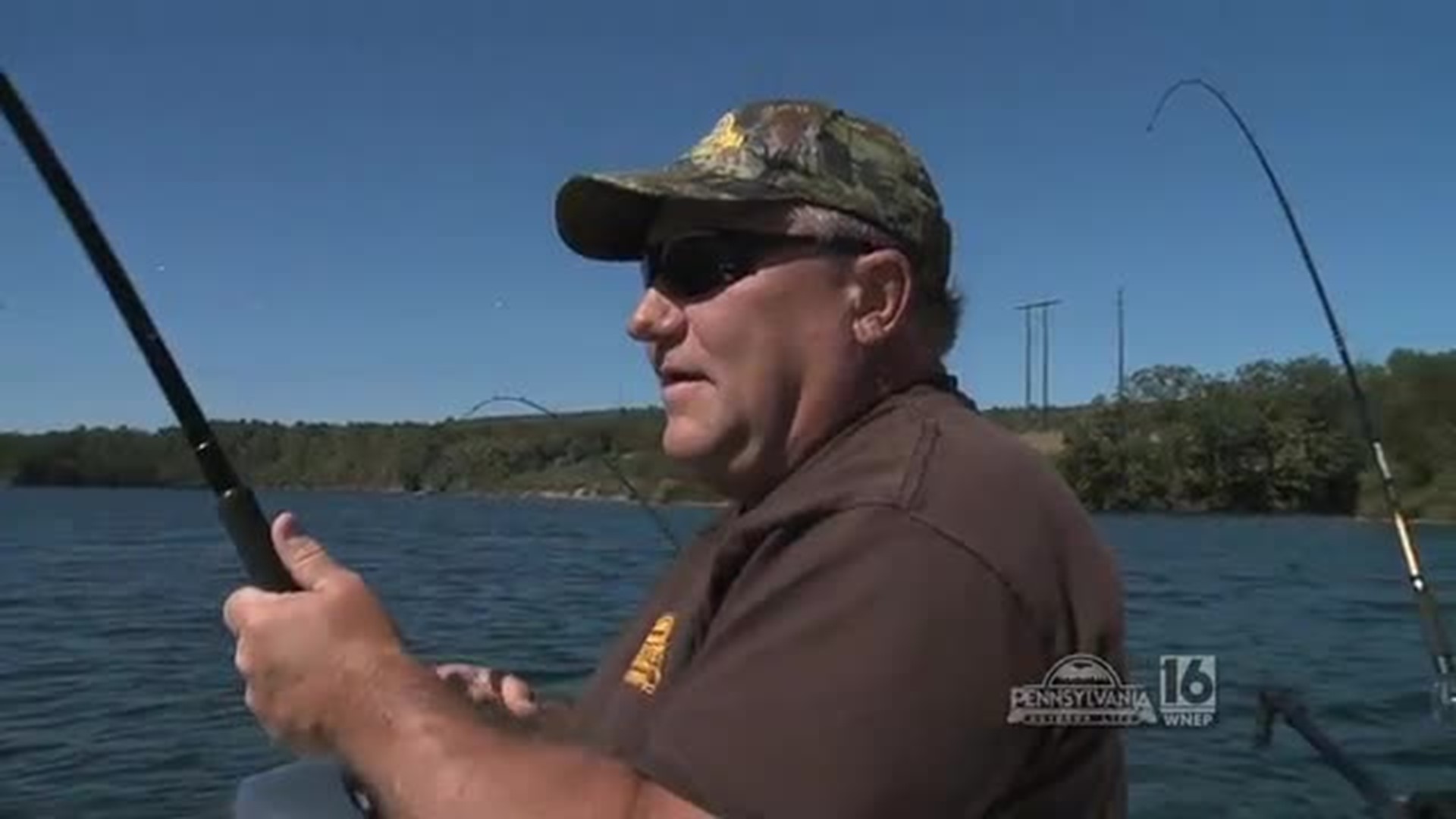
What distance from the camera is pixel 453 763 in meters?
2.23

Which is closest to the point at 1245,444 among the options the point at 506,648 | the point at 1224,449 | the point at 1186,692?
the point at 1224,449

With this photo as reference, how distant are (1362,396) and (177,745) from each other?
1154 cm

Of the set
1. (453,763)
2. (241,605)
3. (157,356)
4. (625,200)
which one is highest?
(625,200)

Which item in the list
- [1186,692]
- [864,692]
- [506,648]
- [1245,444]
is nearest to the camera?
[864,692]

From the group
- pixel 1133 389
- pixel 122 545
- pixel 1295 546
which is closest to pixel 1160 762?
pixel 122 545

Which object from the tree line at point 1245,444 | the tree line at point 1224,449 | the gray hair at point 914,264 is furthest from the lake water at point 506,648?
the tree line at point 1224,449

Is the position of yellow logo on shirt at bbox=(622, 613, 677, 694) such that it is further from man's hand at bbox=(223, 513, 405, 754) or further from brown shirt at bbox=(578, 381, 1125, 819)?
man's hand at bbox=(223, 513, 405, 754)

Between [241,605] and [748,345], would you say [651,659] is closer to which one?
[748,345]

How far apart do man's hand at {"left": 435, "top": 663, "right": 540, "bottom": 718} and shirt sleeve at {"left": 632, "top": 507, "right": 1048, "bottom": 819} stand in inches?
57.4

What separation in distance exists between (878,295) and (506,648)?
813 inches

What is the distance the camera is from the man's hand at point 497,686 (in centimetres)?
371

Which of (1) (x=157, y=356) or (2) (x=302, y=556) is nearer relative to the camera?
(2) (x=302, y=556)

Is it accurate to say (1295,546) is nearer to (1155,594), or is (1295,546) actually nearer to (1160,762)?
(1155,594)

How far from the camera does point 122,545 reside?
55.7m
